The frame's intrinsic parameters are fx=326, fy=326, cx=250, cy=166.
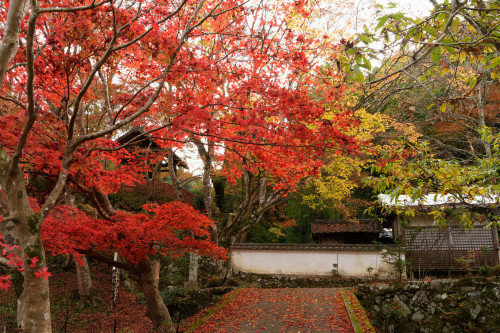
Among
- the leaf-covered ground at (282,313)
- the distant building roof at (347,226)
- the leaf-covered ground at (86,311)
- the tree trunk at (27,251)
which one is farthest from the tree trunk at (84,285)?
the distant building roof at (347,226)

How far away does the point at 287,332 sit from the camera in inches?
285

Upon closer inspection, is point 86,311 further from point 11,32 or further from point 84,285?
point 11,32

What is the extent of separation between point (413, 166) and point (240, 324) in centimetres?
560

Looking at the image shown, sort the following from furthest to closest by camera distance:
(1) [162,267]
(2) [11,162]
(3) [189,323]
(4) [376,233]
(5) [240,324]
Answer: (4) [376,233] → (1) [162,267] → (3) [189,323] → (5) [240,324] → (2) [11,162]

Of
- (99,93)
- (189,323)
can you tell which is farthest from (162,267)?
(99,93)

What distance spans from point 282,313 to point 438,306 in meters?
4.01

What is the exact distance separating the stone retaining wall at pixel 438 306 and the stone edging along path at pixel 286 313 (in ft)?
2.93

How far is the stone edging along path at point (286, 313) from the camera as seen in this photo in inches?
295

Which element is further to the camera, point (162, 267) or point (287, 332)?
point (162, 267)

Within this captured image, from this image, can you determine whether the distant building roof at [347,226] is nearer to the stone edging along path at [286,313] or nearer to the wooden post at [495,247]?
the wooden post at [495,247]

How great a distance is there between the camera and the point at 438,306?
8.38 m

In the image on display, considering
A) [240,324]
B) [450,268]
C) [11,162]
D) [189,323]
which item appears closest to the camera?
[11,162]

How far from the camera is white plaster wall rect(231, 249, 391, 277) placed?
1353 cm

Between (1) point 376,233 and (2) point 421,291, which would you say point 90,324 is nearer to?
(2) point 421,291
